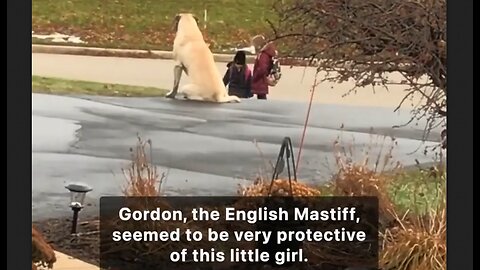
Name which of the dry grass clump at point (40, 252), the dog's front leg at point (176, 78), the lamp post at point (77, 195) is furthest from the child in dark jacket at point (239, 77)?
the dry grass clump at point (40, 252)

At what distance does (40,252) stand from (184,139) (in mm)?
679

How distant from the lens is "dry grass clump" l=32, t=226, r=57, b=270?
3572 millimetres

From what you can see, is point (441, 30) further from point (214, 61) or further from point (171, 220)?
point (171, 220)

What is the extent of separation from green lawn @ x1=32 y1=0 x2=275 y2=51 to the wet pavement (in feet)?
0.74

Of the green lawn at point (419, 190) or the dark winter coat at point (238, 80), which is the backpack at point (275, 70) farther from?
the green lawn at point (419, 190)

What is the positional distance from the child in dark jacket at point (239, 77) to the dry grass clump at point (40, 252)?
2.91 ft

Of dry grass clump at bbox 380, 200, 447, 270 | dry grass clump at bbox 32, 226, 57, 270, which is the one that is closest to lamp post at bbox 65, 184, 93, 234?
dry grass clump at bbox 32, 226, 57, 270

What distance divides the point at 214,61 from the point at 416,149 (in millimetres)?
834

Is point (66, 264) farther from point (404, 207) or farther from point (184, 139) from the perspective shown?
point (404, 207)

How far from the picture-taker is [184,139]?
3.59m

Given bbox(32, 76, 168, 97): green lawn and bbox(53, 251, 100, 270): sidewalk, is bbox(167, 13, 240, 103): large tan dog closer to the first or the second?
bbox(32, 76, 168, 97): green lawn

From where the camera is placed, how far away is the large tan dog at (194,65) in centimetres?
357

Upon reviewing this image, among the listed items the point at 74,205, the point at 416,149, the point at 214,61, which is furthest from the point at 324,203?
the point at 74,205

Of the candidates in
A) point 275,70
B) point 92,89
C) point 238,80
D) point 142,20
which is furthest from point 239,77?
point 92,89
